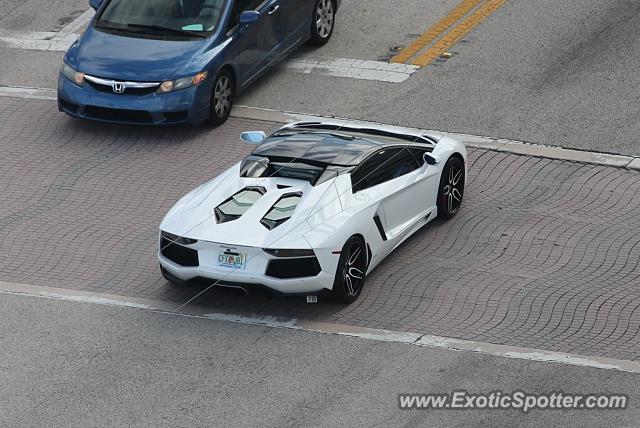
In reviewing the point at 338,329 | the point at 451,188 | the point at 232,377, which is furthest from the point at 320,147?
the point at 232,377

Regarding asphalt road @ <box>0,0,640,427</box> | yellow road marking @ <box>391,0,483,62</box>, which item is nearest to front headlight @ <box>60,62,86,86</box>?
asphalt road @ <box>0,0,640,427</box>

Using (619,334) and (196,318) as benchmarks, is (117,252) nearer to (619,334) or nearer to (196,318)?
(196,318)

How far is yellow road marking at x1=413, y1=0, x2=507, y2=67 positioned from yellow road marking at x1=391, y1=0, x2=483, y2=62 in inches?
5.2

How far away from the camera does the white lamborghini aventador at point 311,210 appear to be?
1270cm

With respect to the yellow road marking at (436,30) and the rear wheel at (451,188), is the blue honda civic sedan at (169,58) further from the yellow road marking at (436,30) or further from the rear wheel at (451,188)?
the rear wheel at (451,188)

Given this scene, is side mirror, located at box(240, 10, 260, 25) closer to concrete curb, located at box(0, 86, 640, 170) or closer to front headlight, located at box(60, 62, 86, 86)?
concrete curb, located at box(0, 86, 640, 170)

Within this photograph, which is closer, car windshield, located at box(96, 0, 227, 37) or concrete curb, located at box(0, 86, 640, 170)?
concrete curb, located at box(0, 86, 640, 170)

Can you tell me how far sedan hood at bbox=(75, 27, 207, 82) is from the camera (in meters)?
16.9

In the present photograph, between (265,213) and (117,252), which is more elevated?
(265,213)

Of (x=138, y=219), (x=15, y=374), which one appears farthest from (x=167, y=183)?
(x=15, y=374)

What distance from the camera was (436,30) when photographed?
20.3m

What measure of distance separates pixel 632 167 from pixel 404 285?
4.12m

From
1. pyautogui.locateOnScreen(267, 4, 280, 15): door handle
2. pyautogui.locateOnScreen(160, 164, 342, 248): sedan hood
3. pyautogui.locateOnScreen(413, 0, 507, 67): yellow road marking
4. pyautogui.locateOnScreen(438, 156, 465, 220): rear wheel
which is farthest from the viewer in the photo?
pyautogui.locateOnScreen(413, 0, 507, 67): yellow road marking

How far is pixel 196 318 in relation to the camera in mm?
13008
